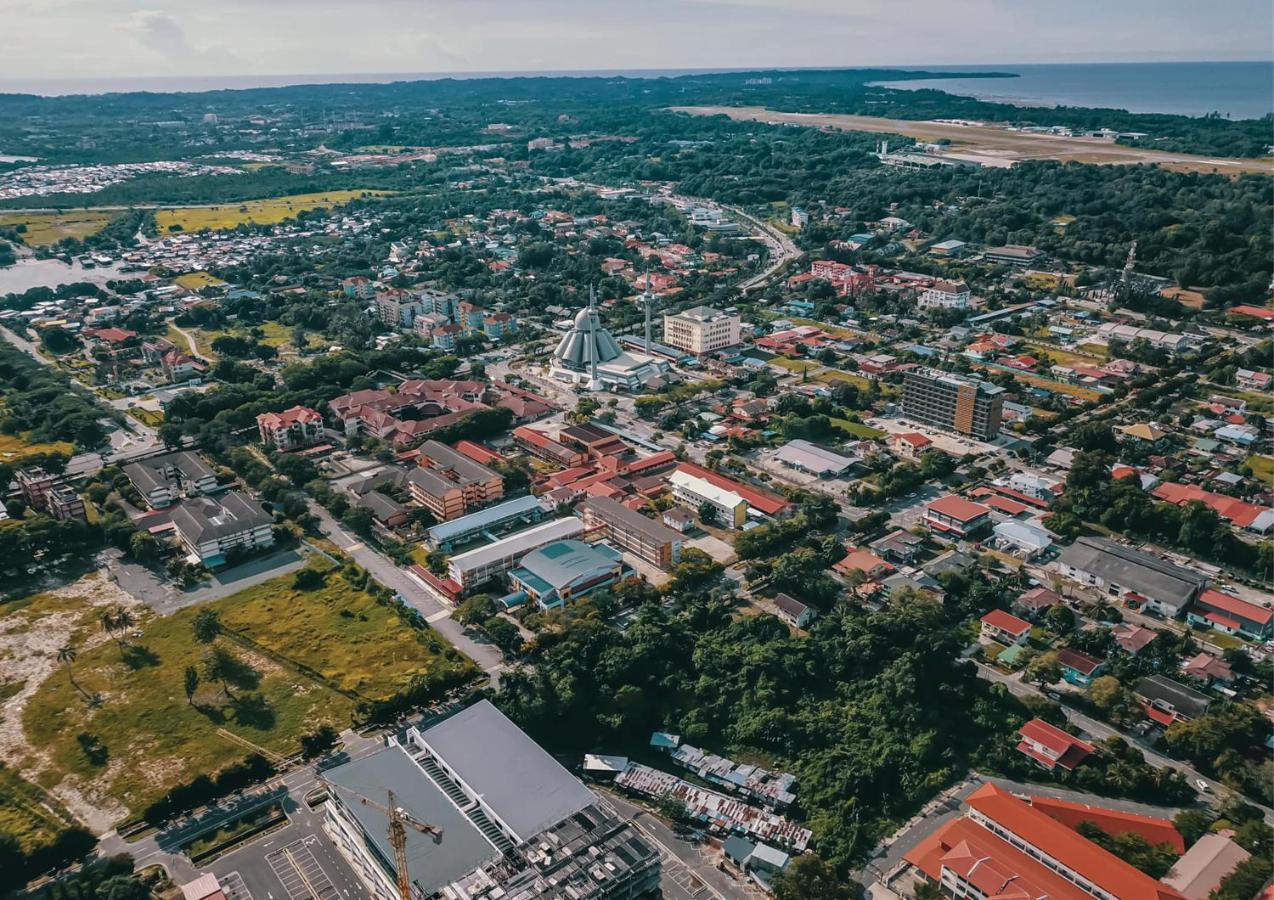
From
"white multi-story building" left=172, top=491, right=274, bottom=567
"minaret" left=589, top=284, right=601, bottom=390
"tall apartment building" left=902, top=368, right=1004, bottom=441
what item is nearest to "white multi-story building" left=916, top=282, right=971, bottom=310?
"tall apartment building" left=902, top=368, right=1004, bottom=441

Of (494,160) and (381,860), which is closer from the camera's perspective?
(381,860)

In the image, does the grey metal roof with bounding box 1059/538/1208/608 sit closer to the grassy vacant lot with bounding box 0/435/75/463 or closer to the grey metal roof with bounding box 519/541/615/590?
the grey metal roof with bounding box 519/541/615/590

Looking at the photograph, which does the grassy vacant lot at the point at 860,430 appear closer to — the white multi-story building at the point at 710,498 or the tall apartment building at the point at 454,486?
the white multi-story building at the point at 710,498

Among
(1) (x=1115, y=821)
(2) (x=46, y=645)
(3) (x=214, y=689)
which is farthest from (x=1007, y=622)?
(2) (x=46, y=645)

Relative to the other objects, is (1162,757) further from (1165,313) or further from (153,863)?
(1165,313)

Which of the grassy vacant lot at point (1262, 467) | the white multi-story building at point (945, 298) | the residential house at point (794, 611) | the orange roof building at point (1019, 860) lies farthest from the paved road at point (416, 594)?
the white multi-story building at point (945, 298)

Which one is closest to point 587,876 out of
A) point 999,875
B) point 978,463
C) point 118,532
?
point 999,875
